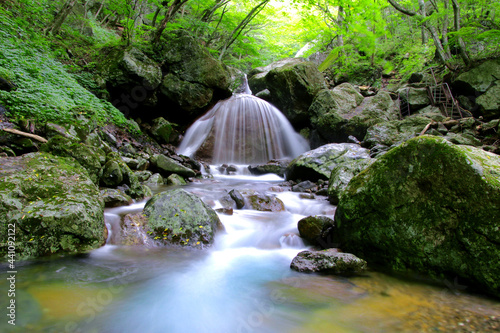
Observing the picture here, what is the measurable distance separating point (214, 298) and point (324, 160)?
6.89 metres

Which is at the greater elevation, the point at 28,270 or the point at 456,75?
the point at 456,75

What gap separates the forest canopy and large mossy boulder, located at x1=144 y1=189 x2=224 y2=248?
8.62 m

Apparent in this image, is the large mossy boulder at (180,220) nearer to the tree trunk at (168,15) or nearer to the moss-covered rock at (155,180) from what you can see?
the moss-covered rock at (155,180)

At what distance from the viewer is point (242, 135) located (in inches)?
539

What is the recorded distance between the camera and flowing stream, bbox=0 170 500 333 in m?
2.12

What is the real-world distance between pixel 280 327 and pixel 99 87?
1042cm

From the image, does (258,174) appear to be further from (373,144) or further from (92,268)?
(92,268)

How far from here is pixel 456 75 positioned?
38.7 feet

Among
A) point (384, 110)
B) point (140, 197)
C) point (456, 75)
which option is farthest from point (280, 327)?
point (456, 75)

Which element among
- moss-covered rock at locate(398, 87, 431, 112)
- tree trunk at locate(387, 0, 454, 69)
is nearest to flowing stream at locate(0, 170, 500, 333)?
tree trunk at locate(387, 0, 454, 69)

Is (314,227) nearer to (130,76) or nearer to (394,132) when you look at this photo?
(394,132)

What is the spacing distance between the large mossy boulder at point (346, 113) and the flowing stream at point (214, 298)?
9.51 meters

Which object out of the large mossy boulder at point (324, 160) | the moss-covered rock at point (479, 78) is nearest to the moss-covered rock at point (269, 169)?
the large mossy boulder at point (324, 160)
